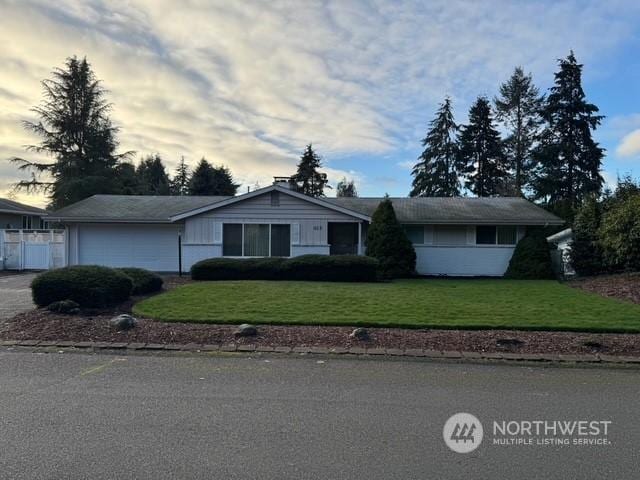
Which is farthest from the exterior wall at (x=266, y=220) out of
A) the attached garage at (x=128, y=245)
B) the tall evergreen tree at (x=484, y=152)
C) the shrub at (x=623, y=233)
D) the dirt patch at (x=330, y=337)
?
the tall evergreen tree at (x=484, y=152)

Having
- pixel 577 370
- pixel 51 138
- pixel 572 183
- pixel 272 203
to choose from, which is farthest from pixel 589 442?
pixel 51 138

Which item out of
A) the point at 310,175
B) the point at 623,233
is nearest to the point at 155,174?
the point at 310,175

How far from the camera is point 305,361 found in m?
6.84

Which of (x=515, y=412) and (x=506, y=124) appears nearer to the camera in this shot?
(x=515, y=412)

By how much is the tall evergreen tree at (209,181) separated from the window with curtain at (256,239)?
34.3 metres

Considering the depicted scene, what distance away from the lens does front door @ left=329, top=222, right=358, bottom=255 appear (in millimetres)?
20047

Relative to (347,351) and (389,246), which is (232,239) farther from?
(347,351)

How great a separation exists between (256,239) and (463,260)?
8.55 metres

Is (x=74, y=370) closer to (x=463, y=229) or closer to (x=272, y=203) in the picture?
(x=272, y=203)

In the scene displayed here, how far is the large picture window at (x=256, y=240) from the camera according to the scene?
63.8ft

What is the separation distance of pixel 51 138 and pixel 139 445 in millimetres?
41836

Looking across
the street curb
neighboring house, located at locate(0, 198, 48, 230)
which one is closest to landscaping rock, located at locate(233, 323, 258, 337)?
the street curb

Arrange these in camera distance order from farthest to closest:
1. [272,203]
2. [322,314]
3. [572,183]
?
1. [572,183]
2. [272,203]
3. [322,314]

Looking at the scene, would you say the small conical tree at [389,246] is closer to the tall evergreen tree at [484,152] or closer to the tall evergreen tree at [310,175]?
the tall evergreen tree at [484,152]
